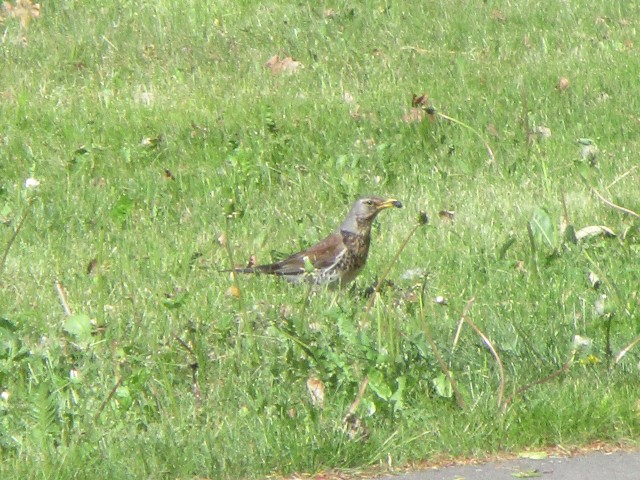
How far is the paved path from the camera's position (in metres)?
4.03

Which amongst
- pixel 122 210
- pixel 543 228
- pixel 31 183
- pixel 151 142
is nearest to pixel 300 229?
pixel 122 210

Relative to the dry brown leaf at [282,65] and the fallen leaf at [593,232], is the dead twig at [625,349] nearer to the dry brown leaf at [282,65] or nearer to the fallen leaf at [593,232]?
the fallen leaf at [593,232]

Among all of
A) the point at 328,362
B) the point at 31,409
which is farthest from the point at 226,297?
the point at 31,409

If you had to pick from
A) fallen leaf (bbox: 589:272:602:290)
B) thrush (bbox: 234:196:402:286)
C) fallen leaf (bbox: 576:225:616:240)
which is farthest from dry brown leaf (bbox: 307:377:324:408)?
fallen leaf (bbox: 576:225:616:240)

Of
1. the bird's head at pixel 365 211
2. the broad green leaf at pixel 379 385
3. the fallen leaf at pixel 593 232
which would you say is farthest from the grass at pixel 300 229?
the bird's head at pixel 365 211

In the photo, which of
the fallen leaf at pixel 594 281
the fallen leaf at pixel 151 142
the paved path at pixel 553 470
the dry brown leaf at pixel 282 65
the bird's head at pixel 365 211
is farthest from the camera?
the dry brown leaf at pixel 282 65

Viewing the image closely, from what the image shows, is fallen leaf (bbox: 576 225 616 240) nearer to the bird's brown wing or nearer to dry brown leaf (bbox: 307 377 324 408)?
the bird's brown wing

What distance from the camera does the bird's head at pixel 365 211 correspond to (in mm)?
6812

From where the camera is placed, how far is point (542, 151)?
329 inches

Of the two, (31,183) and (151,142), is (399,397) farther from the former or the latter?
(151,142)

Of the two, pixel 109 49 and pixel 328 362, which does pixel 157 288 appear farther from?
pixel 109 49

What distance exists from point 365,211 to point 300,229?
62 centimetres

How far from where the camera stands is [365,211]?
22.6ft

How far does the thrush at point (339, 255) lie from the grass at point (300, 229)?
0.14 m
